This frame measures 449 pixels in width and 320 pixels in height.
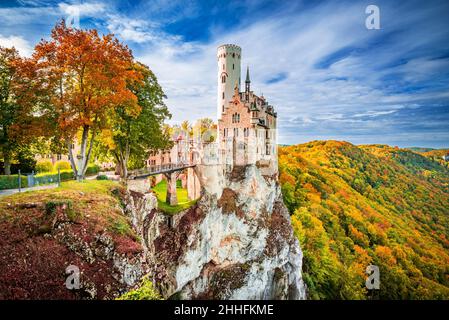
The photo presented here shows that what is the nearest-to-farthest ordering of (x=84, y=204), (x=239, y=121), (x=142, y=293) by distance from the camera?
(x=142, y=293) → (x=84, y=204) → (x=239, y=121)

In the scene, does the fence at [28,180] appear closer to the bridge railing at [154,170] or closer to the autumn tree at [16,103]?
the autumn tree at [16,103]

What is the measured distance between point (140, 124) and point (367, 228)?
55455mm

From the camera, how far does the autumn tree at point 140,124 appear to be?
18.5 metres

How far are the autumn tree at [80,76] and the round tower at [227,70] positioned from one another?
23236mm

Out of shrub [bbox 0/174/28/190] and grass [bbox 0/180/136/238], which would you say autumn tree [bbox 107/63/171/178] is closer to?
shrub [bbox 0/174/28/190]

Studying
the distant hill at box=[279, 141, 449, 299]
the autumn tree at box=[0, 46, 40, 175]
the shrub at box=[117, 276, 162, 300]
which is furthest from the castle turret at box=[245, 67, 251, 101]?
the shrub at box=[117, 276, 162, 300]

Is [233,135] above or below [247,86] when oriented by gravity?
below

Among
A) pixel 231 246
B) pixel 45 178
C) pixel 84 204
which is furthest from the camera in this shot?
pixel 231 246

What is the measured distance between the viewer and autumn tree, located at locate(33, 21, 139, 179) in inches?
543

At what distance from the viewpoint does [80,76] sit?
14.6 m

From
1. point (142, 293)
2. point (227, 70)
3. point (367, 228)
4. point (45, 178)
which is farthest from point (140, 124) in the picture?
point (367, 228)

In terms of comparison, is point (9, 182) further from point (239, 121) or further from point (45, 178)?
point (239, 121)

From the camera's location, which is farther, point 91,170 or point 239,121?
point 239,121

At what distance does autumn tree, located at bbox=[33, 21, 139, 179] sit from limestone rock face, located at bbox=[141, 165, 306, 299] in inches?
443
